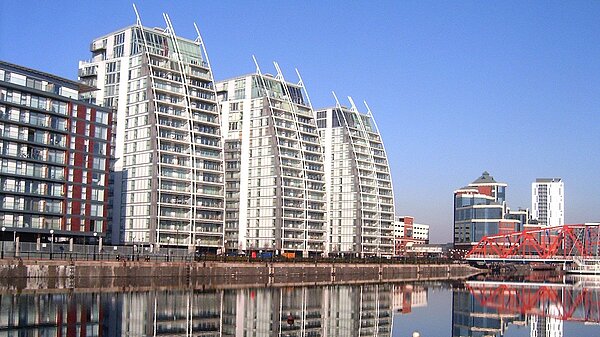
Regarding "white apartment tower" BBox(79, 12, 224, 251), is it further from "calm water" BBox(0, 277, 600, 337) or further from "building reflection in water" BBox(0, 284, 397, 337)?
"building reflection in water" BBox(0, 284, 397, 337)

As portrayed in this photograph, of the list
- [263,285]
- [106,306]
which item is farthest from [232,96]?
[106,306]

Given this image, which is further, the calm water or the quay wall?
the quay wall

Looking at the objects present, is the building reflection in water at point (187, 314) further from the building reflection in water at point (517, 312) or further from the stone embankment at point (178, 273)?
the stone embankment at point (178, 273)

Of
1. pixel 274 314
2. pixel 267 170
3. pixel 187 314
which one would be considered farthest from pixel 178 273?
pixel 267 170

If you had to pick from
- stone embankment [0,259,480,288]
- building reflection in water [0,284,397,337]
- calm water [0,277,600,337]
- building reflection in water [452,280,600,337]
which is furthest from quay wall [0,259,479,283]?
building reflection in water [452,280,600,337]

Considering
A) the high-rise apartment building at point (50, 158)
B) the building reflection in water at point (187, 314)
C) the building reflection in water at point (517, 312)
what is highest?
the high-rise apartment building at point (50, 158)

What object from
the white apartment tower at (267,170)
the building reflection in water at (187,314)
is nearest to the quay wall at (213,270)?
the building reflection in water at (187,314)

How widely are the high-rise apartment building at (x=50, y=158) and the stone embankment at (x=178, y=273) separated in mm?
18960

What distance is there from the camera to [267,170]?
181625 millimetres

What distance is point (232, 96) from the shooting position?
189 metres

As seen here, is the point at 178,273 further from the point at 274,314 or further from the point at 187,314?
the point at 187,314

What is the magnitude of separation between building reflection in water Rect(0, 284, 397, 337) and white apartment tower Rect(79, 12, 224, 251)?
187 ft

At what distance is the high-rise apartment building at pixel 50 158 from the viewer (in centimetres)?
11588

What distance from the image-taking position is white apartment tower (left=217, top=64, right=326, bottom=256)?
180625mm
